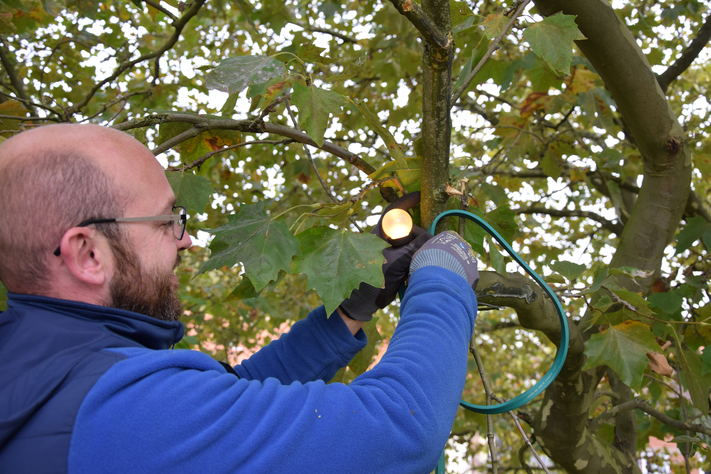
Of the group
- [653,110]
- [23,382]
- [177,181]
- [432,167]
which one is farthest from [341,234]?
[653,110]

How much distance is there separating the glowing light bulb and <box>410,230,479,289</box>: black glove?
116mm

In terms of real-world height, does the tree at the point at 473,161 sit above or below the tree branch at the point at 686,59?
below

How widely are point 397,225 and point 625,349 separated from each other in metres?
1.00

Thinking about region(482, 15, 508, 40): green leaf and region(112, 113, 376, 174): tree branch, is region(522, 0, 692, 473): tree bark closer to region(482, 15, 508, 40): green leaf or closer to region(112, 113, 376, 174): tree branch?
region(482, 15, 508, 40): green leaf

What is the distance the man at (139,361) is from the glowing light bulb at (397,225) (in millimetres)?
139

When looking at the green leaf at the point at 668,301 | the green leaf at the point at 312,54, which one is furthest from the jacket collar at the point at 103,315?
the green leaf at the point at 668,301

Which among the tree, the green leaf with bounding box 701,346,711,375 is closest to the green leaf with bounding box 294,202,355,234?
the tree

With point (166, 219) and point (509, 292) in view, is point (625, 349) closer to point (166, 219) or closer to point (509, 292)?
point (509, 292)

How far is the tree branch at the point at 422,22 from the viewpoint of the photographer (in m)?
1.11

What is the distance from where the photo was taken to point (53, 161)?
1.08 metres

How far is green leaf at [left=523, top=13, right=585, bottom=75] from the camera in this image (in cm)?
147

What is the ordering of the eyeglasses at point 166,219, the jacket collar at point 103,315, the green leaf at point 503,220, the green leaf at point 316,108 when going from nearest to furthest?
the jacket collar at point 103,315
the eyeglasses at point 166,219
the green leaf at point 316,108
the green leaf at point 503,220

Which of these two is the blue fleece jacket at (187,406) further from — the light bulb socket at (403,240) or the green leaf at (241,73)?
the green leaf at (241,73)

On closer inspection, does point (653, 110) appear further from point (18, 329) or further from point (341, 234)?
point (18, 329)
